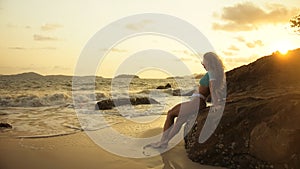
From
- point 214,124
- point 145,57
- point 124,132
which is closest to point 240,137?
point 214,124

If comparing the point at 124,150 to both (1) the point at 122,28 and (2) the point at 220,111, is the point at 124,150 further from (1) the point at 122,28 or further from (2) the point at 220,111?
(1) the point at 122,28

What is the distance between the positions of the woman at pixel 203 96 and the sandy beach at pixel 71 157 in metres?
0.23

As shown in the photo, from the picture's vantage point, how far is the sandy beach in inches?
141

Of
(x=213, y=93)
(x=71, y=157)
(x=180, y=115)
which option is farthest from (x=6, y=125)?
(x=213, y=93)

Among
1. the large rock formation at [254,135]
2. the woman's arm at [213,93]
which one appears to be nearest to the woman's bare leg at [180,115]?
the large rock formation at [254,135]

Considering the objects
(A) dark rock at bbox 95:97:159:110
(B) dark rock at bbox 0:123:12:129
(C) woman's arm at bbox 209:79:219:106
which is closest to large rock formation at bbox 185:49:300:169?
(C) woman's arm at bbox 209:79:219:106

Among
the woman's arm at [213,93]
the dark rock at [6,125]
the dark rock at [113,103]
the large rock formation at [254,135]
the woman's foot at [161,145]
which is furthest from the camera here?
the dark rock at [113,103]

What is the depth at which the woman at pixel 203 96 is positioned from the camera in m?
4.16

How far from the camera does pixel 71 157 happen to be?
3852mm

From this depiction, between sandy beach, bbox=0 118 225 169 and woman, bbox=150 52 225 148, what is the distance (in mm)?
235

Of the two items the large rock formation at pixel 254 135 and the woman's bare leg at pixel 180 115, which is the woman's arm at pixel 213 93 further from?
the woman's bare leg at pixel 180 115

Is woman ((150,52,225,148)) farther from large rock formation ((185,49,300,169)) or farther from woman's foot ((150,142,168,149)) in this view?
large rock formation ((185,49,300,169))

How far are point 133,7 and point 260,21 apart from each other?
5.56 feet

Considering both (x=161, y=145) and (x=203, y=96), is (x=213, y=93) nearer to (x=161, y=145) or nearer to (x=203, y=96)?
(x=203, y=96)
